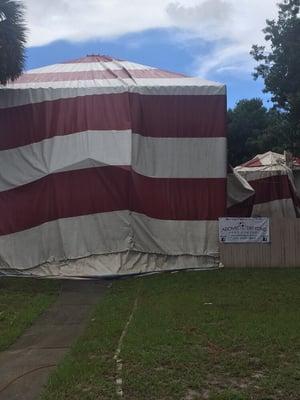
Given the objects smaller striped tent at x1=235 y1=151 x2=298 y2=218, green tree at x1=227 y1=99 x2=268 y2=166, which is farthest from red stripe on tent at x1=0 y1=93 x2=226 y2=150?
green tree at x1=227 y1=99 x2=268 y2=166

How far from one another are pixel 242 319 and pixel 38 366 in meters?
3.63

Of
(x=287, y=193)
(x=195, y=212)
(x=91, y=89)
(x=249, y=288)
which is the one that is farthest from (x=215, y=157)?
(x=287, y=193)

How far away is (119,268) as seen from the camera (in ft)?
56.9

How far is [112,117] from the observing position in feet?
59.7

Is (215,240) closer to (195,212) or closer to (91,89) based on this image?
(195,212)

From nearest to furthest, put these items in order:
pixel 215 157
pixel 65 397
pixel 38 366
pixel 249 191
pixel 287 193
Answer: pixel 65 397 < pixel 38 366 < pixel 215 157 < pixel 249 191 < pixel 287 193

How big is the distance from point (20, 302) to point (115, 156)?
6.16 metres

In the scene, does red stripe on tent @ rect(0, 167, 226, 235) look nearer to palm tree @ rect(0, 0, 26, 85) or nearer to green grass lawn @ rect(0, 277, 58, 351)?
green grass lawn @ rect(0, 277, 58, 351)

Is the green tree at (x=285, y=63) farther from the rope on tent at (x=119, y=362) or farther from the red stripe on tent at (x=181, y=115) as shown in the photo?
the rope on tent at (x=119, y=362)

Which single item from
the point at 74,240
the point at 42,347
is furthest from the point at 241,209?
the point at 42,347

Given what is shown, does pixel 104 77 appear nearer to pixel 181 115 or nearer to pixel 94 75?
pixel 94 75

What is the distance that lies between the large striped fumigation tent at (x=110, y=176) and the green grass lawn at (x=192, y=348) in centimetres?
446

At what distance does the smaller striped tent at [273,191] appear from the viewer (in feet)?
83.9

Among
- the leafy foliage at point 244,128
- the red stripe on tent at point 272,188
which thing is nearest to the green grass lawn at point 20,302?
the red stripe on tent at point 272,188
